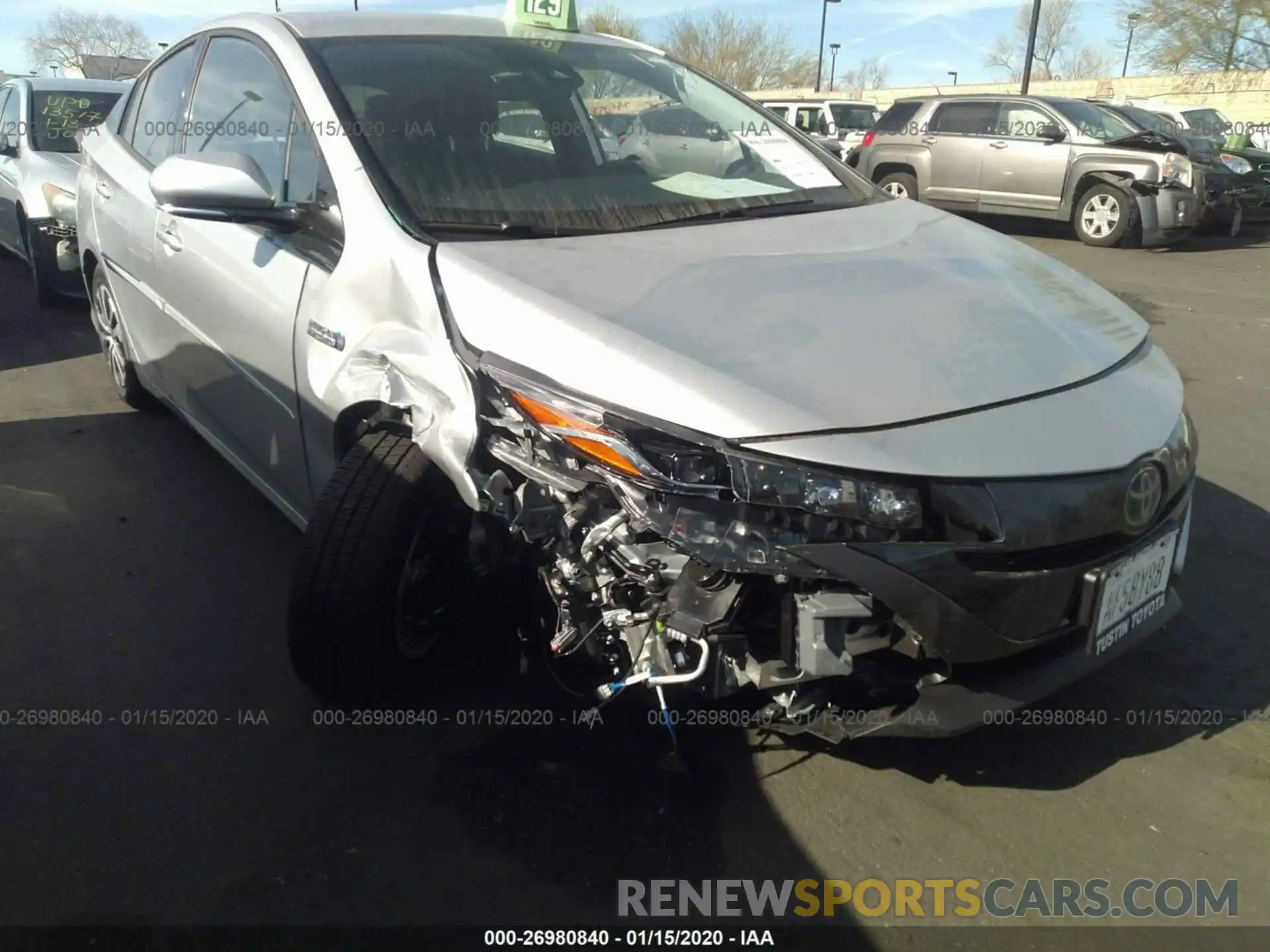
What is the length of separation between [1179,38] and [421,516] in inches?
1569

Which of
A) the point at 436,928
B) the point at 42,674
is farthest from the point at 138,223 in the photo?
the point at 436,928

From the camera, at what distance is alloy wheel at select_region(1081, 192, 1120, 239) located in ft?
36.3

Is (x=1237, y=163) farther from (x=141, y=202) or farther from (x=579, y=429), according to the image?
(x=579, y=429)

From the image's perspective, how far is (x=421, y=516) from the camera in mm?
2418

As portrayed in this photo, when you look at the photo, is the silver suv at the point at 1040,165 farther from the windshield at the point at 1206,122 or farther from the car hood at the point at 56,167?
the car hood at the point at 56,167

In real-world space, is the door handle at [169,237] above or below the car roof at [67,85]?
below

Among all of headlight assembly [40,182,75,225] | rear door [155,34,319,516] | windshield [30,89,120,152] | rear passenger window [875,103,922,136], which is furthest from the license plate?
rear passenger window [875,103,922,136]

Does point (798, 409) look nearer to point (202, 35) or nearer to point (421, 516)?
point (421, 516)

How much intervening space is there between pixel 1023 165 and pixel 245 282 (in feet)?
35.5

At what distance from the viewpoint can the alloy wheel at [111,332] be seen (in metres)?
4.62

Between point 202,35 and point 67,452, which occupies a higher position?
point 202,35

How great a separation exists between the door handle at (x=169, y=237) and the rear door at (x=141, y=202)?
0.11 metres

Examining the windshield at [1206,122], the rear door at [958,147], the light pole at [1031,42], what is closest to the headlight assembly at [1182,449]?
the rear door at [958,147]

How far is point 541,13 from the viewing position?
376cm
